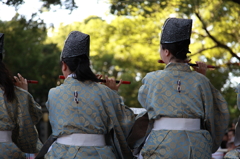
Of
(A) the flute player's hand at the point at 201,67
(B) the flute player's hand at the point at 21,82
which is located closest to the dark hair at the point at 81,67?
(B) the flute player's hand at the point at 21,82

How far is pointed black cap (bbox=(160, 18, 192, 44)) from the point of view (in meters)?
3.69

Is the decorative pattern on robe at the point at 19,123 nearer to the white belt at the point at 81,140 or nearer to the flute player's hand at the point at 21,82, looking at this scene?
the flute player's hand at the point at 21,82

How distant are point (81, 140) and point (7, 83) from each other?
1.04m

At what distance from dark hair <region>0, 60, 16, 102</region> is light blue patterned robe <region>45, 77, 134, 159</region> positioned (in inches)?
18.8

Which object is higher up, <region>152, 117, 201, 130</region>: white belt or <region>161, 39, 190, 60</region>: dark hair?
<region>161, 39, 190, 60</region>: dark hair

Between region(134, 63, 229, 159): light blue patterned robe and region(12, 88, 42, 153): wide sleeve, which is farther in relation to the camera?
region(12, 88, 42, 153): wide sleeve

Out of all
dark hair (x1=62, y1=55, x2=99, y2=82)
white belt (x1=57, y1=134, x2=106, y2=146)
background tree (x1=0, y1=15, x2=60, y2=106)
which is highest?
dark hair (x1=62, y1=55, x2=99, y2=82)

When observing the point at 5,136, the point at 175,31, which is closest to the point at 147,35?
the point at 175,31

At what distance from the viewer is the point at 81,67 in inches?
145

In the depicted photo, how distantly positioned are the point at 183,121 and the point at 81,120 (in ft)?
2.85

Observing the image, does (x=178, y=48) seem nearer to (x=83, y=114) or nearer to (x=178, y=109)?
(x=178, y=109)

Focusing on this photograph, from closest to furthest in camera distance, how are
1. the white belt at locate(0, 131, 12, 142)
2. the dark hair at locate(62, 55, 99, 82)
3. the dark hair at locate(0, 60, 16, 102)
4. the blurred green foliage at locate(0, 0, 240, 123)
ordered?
1. the dark hair at locate(62, 55, 99, 82)
2. the white belt at locate(0, 131, 12, 142)
3. the dark hair at locate(0, 60, 16, 102)
4. the blurred green foliage at locate(0, 0, 240, 123)

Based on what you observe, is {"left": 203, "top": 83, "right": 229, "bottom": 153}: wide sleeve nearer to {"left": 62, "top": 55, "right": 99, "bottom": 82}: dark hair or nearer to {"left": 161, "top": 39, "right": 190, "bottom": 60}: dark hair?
{"left": 161, "top": 39, "right": 190, "bottom": 60}: dark hair

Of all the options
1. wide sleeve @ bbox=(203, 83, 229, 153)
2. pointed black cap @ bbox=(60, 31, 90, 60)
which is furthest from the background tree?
wide sleeve @ bbox=(203, 83, 229, 153)
